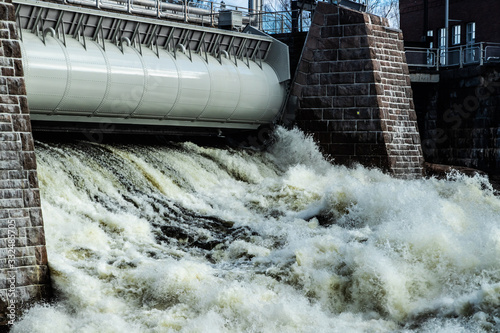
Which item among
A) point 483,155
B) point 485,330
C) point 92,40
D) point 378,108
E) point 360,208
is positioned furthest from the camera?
point 483,155

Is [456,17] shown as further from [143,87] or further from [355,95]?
[143,87]

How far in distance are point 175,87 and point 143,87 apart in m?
0.98

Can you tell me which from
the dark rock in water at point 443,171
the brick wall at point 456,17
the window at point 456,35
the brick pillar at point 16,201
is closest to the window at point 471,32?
the brick wall at point 456,17

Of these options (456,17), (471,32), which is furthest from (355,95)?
(456,17)

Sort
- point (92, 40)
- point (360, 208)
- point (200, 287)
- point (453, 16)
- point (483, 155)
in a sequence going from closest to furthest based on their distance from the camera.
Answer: point (200, 287), point (360, 208), point (92, 40), point (483, 155), point (453, 16)

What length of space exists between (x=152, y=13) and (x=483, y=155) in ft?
35.4

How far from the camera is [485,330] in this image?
9.36 meters

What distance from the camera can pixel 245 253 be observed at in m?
12.6

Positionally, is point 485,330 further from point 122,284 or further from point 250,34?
point 250,34

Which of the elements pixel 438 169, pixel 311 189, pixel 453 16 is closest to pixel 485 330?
pixel 311 189

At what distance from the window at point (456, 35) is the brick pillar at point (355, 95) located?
1368cm

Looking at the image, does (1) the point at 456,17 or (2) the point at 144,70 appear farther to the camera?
(1) the point at 456,17

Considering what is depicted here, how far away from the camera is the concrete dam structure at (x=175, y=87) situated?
11336 millimetres

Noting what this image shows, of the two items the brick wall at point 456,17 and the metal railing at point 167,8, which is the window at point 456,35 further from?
the metal railing at point 167,8
